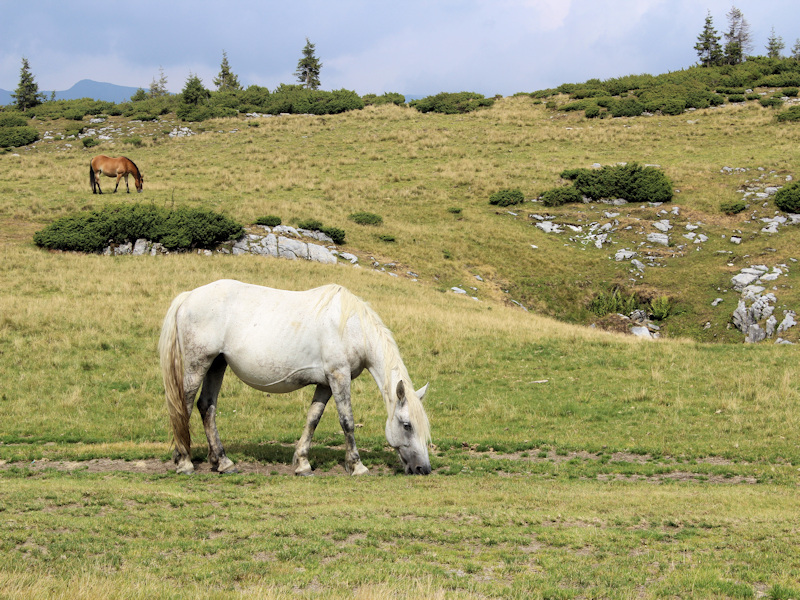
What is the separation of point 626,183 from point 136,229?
29.3 meters

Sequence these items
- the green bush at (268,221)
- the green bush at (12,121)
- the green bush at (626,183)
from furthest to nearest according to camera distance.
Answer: the green bush at (12,121)
the green bush at (626,183)
the green bush at (268,221)

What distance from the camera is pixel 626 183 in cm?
4100

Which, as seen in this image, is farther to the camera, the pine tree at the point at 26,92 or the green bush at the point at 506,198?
the pine tree at the point at 26,92

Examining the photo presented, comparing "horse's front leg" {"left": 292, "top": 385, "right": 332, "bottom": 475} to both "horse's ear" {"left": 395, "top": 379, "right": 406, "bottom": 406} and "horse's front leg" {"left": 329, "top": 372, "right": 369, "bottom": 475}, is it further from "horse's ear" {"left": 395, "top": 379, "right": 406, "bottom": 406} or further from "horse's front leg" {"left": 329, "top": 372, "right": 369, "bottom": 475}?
"horse's ear" {"left": 395, "top": 379, "right": 406, "bottom": 406}

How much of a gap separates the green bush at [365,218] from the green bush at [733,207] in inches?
794

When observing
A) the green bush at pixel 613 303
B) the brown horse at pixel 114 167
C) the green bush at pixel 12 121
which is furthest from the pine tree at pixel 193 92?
the green bush at pixel 613 303

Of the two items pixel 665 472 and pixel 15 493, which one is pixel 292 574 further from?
pixel 665 472

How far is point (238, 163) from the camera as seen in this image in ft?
159

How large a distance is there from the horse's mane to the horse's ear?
8cm

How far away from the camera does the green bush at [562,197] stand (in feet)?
136

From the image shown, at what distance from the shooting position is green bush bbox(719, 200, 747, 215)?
37219mm

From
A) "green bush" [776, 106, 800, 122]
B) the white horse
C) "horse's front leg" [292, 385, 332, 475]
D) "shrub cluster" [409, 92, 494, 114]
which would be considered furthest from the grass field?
"shrub cluster" [409, 92, 494, 114]

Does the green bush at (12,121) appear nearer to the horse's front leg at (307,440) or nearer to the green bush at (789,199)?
the horse's front leg at (307,440)

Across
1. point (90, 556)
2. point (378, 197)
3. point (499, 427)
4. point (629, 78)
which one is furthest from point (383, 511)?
point (629, 78)
